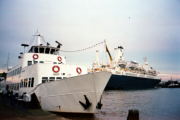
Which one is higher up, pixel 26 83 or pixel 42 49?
pixel 42 49

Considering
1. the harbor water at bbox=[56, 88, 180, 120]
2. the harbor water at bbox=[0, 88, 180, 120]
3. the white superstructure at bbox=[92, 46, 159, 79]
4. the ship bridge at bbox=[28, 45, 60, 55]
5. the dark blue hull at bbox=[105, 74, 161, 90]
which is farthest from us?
the white superstructure at bbox=[92, 46, 159, 79]

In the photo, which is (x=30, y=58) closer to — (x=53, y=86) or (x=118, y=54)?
(x=53, y=86)

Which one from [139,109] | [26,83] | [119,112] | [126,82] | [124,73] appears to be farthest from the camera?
[124,73]

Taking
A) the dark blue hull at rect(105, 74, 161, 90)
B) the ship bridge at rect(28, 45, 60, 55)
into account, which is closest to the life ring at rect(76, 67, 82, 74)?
the ship bridge at rect(28, 45, 60, 55)

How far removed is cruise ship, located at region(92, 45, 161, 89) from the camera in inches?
2127

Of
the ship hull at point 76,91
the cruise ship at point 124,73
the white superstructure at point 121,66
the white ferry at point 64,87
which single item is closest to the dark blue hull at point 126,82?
the cruise ship at point 124,73

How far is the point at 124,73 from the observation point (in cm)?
5934

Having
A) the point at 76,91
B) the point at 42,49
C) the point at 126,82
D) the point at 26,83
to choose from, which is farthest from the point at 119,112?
the point at 126,82

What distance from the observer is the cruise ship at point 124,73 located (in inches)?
2127

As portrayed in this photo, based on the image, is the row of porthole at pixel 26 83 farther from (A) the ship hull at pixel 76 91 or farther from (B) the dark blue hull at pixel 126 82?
(B) the dark blue hull at pixel 126 82

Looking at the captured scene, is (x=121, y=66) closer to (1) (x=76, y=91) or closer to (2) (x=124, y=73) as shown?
(2) (x=124, y=73)

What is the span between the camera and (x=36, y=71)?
1155 cm

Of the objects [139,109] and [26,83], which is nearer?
[26,83]

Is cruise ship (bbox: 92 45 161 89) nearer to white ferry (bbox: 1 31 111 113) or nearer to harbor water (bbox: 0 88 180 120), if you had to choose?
harbor water (bbox: 0 88 180 120)
